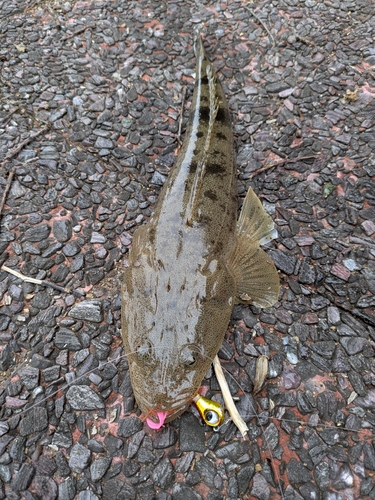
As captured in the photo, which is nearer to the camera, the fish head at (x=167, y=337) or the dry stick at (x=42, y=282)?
the fish head at (x=167, y=337)

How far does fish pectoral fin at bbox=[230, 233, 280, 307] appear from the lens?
2891 mm

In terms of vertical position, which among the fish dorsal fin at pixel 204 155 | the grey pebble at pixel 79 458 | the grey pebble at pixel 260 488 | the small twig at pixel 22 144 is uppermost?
the small twig at pixel 22 144

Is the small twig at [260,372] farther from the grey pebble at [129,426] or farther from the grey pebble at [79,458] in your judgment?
the grey pebble at [79,458]

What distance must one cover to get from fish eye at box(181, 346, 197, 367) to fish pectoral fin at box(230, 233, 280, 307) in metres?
0.67

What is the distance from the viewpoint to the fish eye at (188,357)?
2.30 metres

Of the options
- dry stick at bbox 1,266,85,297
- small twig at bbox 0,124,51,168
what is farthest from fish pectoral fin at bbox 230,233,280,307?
small twig at bbox 0,124,51,168

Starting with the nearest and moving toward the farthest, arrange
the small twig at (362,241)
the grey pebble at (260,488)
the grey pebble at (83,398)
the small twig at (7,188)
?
1. the grey pebble at (260,488)
2. the grey pebble at (83,398)
3. the small twig at (362,241)
4. the small twig at (7,188)

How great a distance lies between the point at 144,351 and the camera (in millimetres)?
2328

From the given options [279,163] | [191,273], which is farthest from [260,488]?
[279,163]

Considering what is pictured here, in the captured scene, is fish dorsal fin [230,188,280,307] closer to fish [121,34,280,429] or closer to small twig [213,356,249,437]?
fish [121,34,280,429]

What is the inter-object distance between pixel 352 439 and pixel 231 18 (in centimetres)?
504

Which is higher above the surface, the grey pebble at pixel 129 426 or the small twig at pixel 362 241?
the grey pebble at pixel 129 426

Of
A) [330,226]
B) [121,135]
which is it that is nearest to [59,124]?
[121,135]

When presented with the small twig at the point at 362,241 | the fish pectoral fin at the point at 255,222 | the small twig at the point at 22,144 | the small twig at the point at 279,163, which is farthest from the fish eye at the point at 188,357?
the small twig at the point at 22,144
